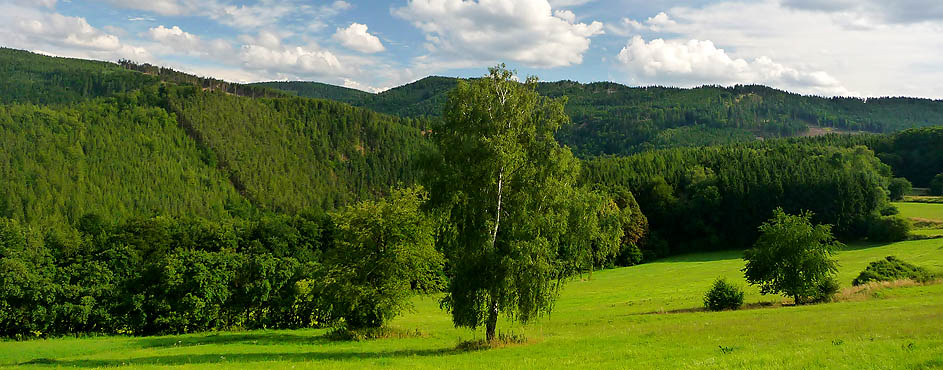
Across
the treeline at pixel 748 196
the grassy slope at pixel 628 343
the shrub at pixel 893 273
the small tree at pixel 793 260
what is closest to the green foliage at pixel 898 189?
the treeline at pixel 748 196

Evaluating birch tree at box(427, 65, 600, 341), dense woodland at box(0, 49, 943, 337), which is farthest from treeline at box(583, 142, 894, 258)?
birch tree at box(427, 65, 600, 341)

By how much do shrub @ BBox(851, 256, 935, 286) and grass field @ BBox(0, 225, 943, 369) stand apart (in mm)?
3721

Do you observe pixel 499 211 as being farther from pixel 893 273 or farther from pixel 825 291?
pixel 893 273

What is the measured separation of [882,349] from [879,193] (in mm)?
103792

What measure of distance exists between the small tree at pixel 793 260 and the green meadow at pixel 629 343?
6.02 ft

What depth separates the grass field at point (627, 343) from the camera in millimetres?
18297

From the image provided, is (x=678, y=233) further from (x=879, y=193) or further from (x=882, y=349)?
(x=882, y=349)

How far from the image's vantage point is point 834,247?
150ft

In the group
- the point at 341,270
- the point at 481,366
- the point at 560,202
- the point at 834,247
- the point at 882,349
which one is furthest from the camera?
the point at 834,247

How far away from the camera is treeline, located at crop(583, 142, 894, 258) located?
335ft

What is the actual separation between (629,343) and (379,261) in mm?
18555

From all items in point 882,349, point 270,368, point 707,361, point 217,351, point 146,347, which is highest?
point 882,349

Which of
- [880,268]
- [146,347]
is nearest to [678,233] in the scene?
[880,268]

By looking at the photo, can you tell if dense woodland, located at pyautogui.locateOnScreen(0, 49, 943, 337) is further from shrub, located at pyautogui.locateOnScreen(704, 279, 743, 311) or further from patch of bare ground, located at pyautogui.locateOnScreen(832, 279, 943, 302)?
patch of bare ground, located at pyautogui.locateOnScreen(832, 279, 943, 302)
